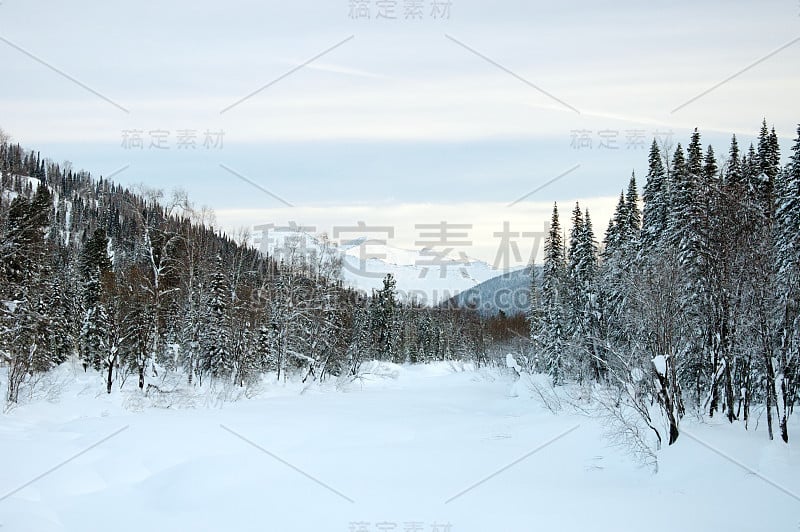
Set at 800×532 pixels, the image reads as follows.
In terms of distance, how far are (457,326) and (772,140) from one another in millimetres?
69747

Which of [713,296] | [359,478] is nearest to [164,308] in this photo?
[359,478]

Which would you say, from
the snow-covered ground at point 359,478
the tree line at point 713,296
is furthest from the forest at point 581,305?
the snow-covered ground at point 359,478

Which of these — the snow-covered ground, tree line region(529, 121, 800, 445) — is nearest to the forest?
tree line region(529, 121, 800, 445)

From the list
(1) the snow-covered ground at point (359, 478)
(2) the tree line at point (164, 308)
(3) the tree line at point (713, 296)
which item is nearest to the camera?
(1) the snow-covered ground at point (359, 478)

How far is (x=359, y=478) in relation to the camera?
1420 centimetres

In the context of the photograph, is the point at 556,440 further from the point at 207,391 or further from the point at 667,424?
the point at 207,391

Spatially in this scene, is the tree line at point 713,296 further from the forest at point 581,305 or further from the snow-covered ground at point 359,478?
the snow-covered ground at point 359,478

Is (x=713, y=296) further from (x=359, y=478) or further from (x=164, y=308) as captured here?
(x=164, y=308)

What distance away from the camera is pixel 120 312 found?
30406mm

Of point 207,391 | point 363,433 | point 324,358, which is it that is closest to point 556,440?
point 363,433

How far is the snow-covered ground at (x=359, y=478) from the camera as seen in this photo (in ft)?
35.3

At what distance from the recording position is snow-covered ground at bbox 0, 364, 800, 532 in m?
10.8

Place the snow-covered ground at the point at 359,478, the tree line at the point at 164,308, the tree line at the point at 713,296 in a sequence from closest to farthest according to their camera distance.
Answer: the snow-covered ground at the point at 359,478 < the tree line at the point at 713,296 < the tree line at the point at 164,308

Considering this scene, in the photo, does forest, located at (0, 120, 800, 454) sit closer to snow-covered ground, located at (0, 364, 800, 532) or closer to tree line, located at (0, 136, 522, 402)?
tree line, located at (0, 136, 522, 402)
